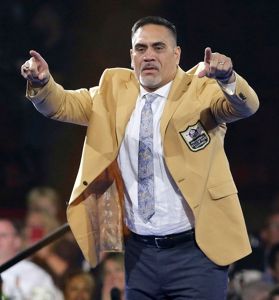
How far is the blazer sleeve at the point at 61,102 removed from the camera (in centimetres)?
275

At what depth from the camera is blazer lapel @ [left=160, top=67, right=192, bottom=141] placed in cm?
275

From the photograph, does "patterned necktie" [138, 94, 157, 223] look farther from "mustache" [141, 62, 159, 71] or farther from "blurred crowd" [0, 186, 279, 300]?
"blurred crowd" [0, 186, 279, 300]

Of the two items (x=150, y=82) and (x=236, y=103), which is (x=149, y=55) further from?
(x=236, y=103)

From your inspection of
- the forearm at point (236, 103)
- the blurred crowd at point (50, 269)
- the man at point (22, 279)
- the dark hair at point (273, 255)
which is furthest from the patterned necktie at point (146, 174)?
the dark hair at point (273, 255)

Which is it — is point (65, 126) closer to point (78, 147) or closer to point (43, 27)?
point (78, 147)

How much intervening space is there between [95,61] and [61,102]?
3.89m

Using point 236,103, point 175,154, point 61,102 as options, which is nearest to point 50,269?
point 61,102

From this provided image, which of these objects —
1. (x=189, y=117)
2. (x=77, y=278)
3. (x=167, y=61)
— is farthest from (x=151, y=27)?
(x=77, y=278)

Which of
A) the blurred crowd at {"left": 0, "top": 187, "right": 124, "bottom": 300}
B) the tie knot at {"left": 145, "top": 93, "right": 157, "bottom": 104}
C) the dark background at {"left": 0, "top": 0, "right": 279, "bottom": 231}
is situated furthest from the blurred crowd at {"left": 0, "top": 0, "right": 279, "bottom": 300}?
the tie knot at {"left": 145, "top": 93, "right": 157, "bottom": 104}

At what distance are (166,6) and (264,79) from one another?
0.95 metres

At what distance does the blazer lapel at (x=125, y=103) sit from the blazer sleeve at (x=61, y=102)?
0.34ft

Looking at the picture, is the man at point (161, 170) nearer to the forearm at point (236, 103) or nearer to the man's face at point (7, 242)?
the forearm at point (236, 103)

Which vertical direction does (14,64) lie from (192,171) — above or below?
above

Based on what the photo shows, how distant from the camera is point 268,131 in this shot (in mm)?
6828
